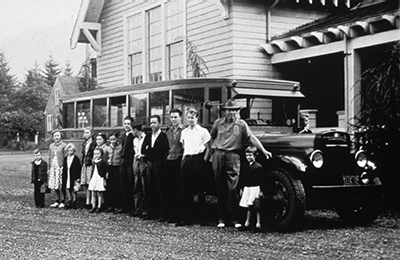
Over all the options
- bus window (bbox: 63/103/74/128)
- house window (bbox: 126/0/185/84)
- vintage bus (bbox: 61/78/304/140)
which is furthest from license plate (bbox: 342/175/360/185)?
house window (bbox: 126/0/185/84)

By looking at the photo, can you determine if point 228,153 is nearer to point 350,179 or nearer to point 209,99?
point 209,99

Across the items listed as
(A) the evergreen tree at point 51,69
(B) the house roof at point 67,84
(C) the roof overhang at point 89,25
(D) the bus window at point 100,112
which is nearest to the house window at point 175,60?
(C) the roof overhang at point 89,25

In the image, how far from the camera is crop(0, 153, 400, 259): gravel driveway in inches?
263

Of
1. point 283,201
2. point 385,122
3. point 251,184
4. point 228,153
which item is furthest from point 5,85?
point 283,201

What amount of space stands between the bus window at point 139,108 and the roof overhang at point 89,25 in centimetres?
989

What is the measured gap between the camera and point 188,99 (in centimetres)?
1014

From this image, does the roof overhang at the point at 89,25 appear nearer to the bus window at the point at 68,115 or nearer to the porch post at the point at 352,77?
the bus window at the point at 68,115

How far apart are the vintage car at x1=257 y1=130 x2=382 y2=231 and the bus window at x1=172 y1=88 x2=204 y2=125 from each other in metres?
1.44

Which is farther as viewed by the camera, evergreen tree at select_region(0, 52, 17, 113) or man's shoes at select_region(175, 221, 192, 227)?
evergreen tree at select_region(0, 52, 17, 113)

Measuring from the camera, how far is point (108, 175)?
36.8 feet

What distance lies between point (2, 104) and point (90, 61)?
28933 millimetres

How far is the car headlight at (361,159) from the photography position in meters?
8.88

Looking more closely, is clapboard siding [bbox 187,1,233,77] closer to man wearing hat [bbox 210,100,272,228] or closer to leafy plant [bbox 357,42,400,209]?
leafy plant [bbox 357,42,400,209]

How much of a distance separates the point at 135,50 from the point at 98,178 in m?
9.52
